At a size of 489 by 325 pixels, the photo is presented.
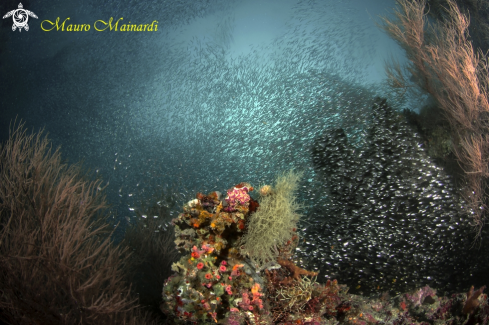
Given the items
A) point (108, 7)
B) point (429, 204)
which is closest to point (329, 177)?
point (429, 204)

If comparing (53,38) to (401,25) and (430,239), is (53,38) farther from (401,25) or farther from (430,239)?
(430,239)

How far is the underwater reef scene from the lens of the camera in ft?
8.16

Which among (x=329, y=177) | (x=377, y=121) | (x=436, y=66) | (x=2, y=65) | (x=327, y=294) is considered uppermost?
(x=2, y=65)

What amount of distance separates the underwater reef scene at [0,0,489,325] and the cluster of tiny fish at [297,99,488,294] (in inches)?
0.9

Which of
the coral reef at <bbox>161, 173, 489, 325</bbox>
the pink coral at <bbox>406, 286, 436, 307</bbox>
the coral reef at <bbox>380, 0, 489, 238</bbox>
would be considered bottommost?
the pink coral at <bbox>406, 286, 436, 307</bbox>

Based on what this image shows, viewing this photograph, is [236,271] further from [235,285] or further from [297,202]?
[297,202]

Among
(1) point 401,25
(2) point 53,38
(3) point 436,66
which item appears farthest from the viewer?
(2) point 53,38

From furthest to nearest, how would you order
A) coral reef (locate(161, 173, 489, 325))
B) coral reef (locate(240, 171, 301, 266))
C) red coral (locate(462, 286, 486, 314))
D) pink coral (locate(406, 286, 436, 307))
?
pink coral (locate(406, 286, 436, 307)) < red coral (locate(462, 286, 486, 314)) < coral reef (locate(240, 171, 301, 266)) < coral reef (locate(161, 173, 489, 325))

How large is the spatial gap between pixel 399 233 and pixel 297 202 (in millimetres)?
1651

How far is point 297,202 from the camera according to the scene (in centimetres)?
443

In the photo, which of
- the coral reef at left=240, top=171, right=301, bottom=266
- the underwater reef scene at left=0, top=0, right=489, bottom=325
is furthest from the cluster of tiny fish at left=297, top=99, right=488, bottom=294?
the coral reef at left=240, top=171, right=301, bottom=266

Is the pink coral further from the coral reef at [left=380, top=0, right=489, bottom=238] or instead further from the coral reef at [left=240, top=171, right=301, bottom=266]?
the coral reef at [left=240, top=171, right=301, bottom=266]

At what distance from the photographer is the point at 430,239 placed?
3.80m

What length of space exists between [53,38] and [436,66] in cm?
1465
